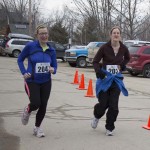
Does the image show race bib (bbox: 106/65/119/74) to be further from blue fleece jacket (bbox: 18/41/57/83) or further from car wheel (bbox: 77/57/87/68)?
car wheel (bbox: 77/57/87/68)

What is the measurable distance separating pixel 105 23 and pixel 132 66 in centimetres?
1718

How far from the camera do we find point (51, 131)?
7.05 metres

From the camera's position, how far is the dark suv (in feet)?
69.8

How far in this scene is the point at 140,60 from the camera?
69.7 ft

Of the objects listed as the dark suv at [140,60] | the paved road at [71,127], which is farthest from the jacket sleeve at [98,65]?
the dark suv at [140,60]

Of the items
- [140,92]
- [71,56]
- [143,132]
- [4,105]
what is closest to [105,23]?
[71,56]

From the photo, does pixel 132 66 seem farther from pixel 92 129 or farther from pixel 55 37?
pixel 55 37

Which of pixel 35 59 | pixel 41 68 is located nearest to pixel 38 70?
pixel 41 68

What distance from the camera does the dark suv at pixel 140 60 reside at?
838 inches

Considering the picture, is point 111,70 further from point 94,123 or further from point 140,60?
point 140,60

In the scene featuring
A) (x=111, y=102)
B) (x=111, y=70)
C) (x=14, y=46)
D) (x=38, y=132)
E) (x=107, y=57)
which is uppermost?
(x=107, y=57)

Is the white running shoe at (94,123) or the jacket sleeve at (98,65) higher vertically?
the jacket sleeve at (98,65)

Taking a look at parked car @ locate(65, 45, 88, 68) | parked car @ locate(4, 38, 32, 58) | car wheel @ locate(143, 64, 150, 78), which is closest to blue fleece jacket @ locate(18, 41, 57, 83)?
car wheel @ locate(143, 64, 150, 78)

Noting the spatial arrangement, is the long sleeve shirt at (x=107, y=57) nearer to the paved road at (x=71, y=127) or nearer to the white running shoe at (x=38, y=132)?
the paved road at (x=71, y=127)
